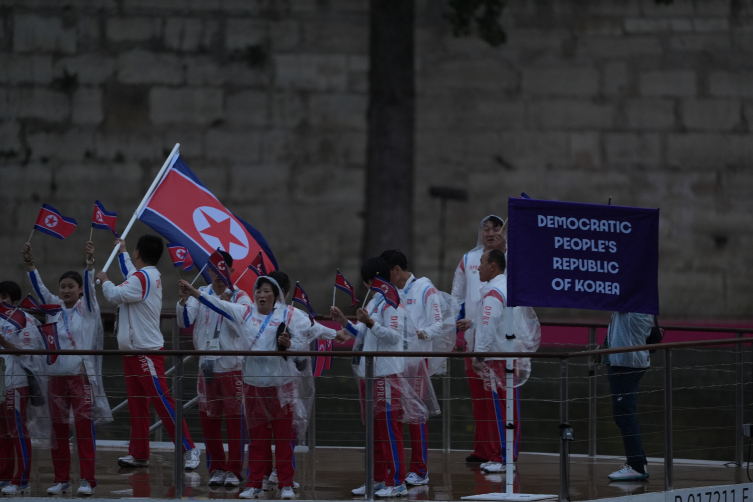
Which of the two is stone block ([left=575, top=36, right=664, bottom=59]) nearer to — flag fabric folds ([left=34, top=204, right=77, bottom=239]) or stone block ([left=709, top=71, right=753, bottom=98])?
stone block ([left=709, top=71, right=753, bottom=98])

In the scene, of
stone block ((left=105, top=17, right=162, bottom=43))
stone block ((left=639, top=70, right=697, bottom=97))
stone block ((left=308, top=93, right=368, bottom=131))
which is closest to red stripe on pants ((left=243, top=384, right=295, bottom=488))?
stone block ((left=308, top=93, right=368, bottom=131))

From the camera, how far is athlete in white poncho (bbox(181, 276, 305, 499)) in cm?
812

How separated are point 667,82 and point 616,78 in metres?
0.79

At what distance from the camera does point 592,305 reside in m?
8.20

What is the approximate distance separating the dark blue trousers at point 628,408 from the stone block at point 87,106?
11.4 metres

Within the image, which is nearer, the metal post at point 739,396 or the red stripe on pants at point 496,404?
the red stripe on pants at point 496,404

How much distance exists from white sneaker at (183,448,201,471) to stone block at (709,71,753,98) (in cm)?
1201

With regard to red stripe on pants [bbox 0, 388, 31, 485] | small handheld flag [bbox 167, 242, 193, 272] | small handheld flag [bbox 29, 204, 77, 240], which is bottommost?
red stripe on pants [bbox 0, 388, 31, 485]

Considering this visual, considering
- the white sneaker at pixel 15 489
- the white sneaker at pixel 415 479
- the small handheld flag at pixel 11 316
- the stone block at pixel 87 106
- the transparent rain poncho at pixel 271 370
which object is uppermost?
the stone block at pixel 87 106

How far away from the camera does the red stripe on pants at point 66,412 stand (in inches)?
327

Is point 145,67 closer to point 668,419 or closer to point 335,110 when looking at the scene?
point 335,110

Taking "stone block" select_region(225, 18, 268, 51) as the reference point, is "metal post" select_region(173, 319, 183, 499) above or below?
below

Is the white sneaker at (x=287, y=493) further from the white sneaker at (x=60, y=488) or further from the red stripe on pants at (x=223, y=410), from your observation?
the white sneaker at (x=60, y=488)

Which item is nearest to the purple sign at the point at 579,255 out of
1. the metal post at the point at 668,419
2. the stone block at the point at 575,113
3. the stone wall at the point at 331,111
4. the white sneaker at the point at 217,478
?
the metal post at the point at 668,419
